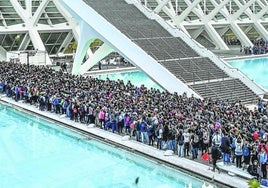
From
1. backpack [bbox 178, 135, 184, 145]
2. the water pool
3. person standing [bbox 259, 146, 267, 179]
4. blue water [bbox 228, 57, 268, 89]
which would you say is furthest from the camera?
blue water [bbox 228, 57, 268, 89]

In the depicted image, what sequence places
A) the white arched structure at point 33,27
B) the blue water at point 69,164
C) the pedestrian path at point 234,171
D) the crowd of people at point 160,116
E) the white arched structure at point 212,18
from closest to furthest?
the pedestrian path at point 234,171, the crowd of people at point 160,116, the blue water at point 69,164, the white arched structure at point 33,27, the white arched structure at point 212,18

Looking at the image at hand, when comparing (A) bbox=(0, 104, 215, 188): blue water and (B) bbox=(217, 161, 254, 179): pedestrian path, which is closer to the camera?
(B) bbox=(217, 161, 254, 179): pedestrian path

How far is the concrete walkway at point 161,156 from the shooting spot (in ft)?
45.1

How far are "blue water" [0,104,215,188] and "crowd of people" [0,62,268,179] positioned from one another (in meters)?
0.92

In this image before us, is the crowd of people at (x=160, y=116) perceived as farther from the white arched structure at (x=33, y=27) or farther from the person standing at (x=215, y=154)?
the white arched structure at (x=33, y=27)

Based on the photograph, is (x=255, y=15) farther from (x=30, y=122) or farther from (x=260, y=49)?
(x=30, y=122)

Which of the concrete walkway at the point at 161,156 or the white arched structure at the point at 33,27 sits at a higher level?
the white arched structure at the point at 33,27

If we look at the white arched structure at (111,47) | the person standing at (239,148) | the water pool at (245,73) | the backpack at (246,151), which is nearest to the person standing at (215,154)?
the person standing at (239,148)

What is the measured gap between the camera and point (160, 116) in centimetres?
1719

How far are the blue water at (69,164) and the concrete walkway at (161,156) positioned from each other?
234 millimetres

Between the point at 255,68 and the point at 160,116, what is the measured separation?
2677 cm

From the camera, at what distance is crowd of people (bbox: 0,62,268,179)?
14.5 m

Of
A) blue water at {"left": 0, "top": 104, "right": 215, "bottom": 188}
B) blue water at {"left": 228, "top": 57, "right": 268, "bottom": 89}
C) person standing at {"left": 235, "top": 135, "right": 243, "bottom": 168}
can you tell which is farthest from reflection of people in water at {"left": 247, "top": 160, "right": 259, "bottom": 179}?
blue water at {"left": 228, "top": 57, "right": 268, "bottom": 89}

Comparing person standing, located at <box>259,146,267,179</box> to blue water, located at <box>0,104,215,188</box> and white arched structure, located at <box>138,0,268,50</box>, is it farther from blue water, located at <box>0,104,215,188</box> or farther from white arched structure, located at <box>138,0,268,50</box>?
white arched structure, located at <box>138,0,268,50</box>
